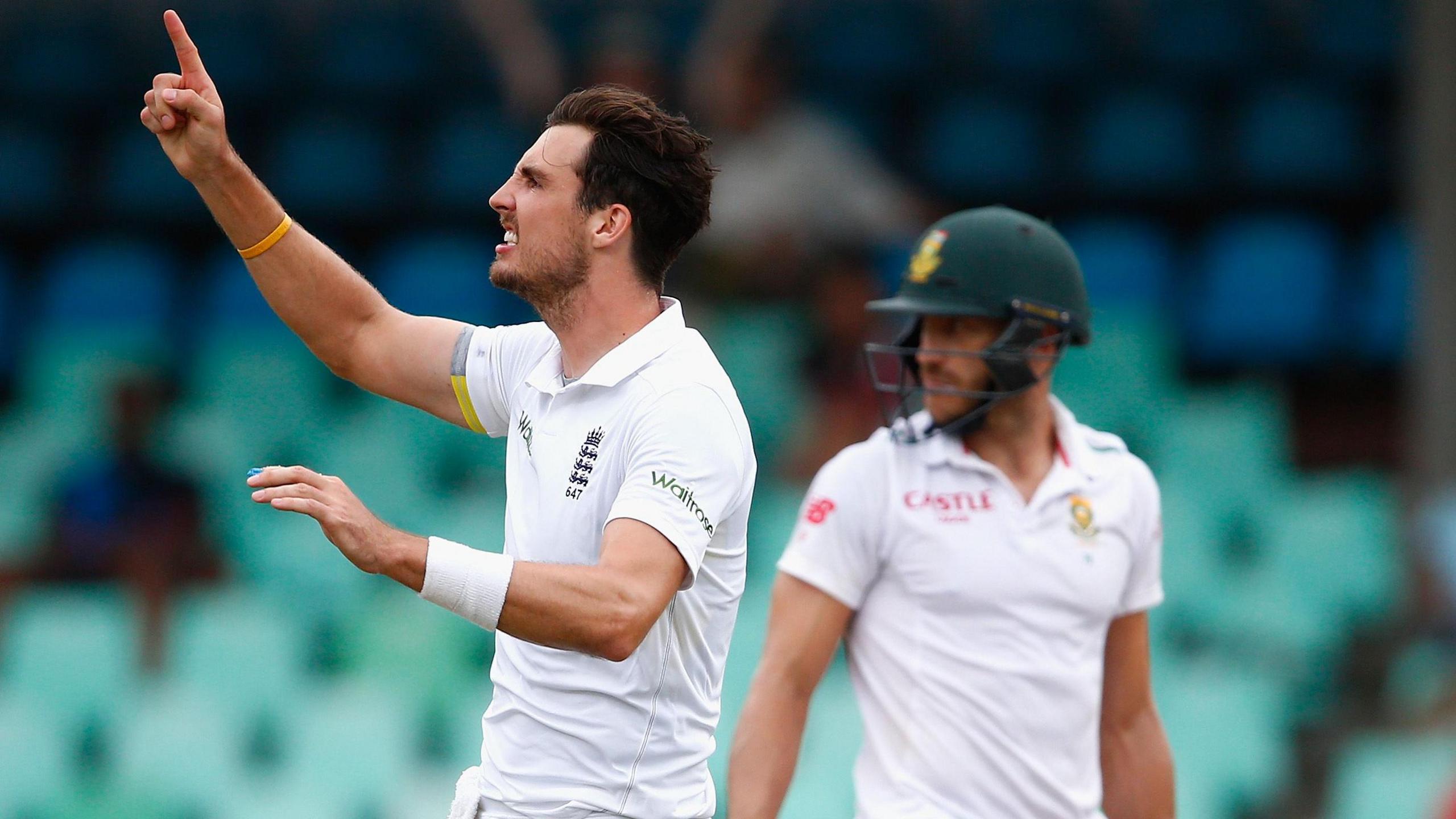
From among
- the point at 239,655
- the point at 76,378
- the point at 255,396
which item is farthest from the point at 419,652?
the point at 76,378

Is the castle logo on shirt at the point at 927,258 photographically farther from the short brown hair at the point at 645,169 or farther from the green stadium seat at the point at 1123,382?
the green stadium seat at the point at 1123,382

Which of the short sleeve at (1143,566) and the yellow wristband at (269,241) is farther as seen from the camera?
the short sleeve at (1143,566)

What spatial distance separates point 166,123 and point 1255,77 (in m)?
7.76

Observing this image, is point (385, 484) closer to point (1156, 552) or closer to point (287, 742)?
point (287, 742)

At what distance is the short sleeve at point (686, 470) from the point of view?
2900 millimetres

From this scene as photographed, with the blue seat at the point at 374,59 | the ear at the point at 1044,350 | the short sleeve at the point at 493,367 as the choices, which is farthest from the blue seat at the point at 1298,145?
the short sleeve at the point at 493,367

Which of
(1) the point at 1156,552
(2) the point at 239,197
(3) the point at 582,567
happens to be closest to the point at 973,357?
(1) the point at 1156,552

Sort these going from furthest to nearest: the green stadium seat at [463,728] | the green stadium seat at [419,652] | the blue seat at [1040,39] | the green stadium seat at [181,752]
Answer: the blue seat at [1040,39]
the green stadium seat at [419,652]
the green stadium seat at [181,752]
the green stadium seat at [463,728]

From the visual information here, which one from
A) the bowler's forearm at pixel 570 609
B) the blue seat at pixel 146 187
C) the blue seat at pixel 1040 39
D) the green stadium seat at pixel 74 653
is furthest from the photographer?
the blue seat at pixel 1040 39

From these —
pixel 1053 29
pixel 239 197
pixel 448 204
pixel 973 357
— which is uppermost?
pixel 1053 29

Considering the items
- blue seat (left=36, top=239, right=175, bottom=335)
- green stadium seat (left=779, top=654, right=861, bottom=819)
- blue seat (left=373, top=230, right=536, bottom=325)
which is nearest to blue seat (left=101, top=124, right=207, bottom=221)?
blue seat (left=36, top=239, right=175, bottom=335)

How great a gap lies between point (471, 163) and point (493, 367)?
655 centimetres

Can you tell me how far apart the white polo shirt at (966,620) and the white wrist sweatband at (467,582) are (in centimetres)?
112

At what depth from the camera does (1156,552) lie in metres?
3.89
